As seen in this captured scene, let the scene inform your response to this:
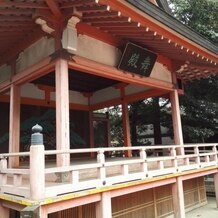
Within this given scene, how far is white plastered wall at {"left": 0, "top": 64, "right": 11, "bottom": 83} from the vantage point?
7.19m

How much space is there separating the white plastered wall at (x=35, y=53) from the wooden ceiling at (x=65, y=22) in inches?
4.8

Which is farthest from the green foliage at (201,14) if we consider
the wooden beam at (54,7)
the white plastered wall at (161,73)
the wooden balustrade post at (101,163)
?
the wooden balustrade post at (101,163)

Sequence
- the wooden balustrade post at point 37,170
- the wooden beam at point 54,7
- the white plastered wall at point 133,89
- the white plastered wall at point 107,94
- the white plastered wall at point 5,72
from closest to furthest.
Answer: the wooden balustrade post at point 37,170 → the wooden beam at point 54,7 → the white plastered wall at point 5,72 → the white plastered wall at point 133,89 → the white plastered wall at point 107,94

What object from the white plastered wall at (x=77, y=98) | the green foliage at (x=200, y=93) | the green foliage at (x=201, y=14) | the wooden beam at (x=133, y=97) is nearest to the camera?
the wooden beam at (x=133, y=97)

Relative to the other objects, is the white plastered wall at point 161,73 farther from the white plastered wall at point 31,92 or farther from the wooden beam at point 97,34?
the white plastered wall at point 31,92

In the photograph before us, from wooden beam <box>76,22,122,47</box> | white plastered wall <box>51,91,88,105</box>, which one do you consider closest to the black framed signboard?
wooden beam <box>76,22,122,47</box>

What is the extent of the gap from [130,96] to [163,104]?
591 centimetres

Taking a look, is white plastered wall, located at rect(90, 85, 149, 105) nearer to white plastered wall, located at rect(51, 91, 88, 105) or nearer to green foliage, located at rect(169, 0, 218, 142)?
white plastered wall, located at rect(51, 91, 88, 105)

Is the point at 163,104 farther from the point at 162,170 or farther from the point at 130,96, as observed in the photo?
the point at 162,170

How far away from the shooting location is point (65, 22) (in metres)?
5.24

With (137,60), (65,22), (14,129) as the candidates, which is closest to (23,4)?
(65,22)

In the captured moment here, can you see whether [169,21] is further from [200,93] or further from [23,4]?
[200,93]

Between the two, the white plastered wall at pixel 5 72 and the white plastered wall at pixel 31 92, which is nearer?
the white plastered wall at pixel 5 72

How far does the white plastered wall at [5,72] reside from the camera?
23.6ft
